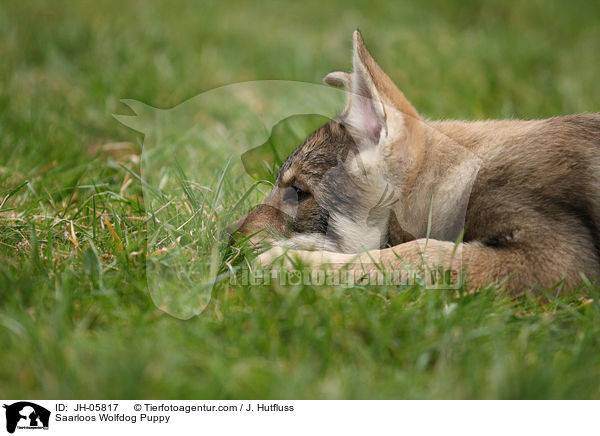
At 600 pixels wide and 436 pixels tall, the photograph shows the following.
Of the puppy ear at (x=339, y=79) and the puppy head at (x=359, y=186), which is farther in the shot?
the puppy ear at (x=339, y=79)

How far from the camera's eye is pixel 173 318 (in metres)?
2.66

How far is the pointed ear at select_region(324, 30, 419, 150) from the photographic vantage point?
3240 mm

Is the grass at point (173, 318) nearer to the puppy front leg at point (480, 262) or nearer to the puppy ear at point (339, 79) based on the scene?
the puppy front leg at point (480, 262)

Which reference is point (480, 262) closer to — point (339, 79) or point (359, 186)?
point (359, 186)

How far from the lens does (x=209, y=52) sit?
7.60m

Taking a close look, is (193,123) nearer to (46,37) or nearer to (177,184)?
(177,184)

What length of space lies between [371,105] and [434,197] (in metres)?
0.63

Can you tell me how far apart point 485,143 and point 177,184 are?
204 cm
